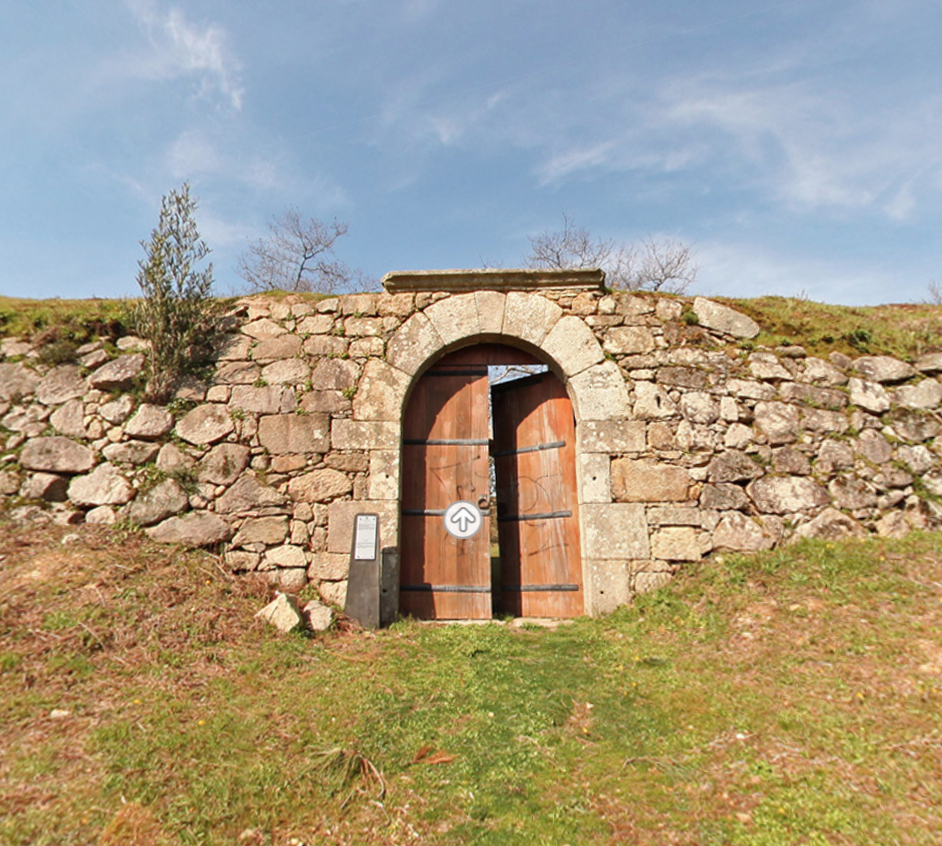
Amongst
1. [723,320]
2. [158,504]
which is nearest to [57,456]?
[158,504]

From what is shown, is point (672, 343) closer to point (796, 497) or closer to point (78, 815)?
point (796, 497)

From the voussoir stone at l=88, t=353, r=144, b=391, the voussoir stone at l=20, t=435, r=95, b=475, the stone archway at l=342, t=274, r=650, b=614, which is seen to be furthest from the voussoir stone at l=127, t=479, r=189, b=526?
the stone archway at l=342, t=274, r=650, b=614

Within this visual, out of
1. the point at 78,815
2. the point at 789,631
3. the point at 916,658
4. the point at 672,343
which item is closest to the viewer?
the point at 78,815

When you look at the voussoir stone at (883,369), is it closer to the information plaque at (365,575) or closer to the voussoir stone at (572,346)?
the voussoir stone at (572,346)

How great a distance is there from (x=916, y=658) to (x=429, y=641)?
2.93 metres

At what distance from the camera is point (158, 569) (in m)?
4.20

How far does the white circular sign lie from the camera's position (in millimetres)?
4922

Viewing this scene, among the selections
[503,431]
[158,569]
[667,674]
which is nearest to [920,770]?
[667,674]

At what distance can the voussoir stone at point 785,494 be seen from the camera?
468 centimetres

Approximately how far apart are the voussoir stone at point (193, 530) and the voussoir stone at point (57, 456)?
88cm

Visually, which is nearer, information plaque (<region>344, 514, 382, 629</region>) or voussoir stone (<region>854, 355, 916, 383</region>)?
A: information plaque (<region>344, 514, 382, 629</region>)

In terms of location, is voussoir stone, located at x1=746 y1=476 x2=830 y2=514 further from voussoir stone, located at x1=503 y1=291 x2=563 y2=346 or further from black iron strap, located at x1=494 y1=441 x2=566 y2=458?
voussoir stone, located at x1=503 y1=291 x2=563 y2=346

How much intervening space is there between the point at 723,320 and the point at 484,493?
2.82 m

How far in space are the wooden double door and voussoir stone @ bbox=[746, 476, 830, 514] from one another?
1.56m
